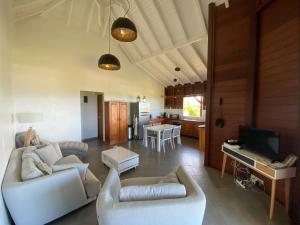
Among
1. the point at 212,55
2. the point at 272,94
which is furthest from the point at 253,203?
the point at 212,55

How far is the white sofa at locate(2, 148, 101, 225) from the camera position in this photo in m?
1.64

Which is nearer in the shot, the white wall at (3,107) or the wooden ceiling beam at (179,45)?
the white wall at (3,107)

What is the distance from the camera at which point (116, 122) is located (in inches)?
245

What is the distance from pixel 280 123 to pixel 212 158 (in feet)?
5.67

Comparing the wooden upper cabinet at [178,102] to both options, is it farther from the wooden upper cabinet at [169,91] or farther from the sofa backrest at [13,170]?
the sofa backrest at [13,170]

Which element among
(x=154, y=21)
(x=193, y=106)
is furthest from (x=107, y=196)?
(x=193, y=106)

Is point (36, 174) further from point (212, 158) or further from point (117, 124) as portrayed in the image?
point (117, 124)

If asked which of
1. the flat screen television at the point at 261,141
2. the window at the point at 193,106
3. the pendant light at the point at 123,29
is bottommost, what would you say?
the flat screen television at the point at 261,141

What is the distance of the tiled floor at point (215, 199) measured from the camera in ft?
6.64

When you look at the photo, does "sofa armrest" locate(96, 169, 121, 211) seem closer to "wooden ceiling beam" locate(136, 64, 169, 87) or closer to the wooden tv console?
the wooden tv console

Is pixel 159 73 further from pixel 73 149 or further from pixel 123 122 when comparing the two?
pixel 73 149

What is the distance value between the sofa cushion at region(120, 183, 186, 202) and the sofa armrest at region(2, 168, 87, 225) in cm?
103

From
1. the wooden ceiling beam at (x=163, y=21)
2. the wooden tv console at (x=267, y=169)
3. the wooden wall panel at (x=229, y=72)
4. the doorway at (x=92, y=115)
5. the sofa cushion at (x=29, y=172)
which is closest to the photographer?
the sofa cushion at (x=29, y=172)

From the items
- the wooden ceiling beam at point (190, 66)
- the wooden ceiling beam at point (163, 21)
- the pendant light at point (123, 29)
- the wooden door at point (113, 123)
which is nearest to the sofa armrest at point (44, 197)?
the pendant light at point (123, 29)
